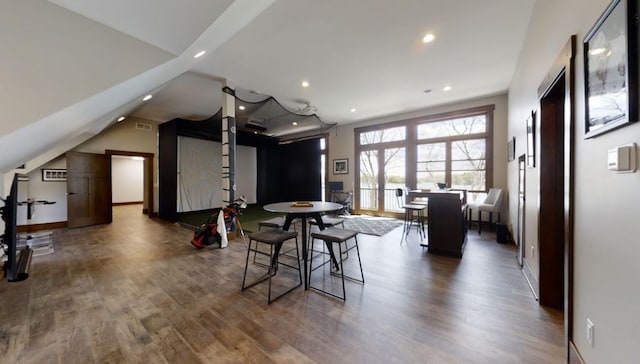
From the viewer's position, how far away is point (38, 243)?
4.18 m

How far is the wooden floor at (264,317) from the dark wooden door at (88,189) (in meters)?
3.05

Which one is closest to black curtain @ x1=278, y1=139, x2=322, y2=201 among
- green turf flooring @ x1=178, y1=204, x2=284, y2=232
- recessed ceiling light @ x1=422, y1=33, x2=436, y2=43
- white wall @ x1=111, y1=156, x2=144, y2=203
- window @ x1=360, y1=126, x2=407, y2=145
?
window @ x1=360, y1=126, x2=407, y2=145

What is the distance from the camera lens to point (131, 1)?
1632 millimetres

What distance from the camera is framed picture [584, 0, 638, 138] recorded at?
90cm

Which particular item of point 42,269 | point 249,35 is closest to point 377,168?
point 249,35

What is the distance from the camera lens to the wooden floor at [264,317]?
1553mm

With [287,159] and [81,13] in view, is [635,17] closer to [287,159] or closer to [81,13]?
[81,13]

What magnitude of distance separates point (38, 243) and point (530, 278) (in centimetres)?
753

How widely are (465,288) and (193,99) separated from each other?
19.9 ft

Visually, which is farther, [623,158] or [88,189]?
[88,189]

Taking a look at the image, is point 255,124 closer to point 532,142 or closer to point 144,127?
point 144,127

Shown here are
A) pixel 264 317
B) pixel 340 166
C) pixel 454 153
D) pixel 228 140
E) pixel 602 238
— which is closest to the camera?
pixel 602 238

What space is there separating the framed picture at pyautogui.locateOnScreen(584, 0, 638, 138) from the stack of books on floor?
20.7 feet

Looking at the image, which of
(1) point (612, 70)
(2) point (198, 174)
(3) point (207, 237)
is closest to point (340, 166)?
(2) point (198, 174)
